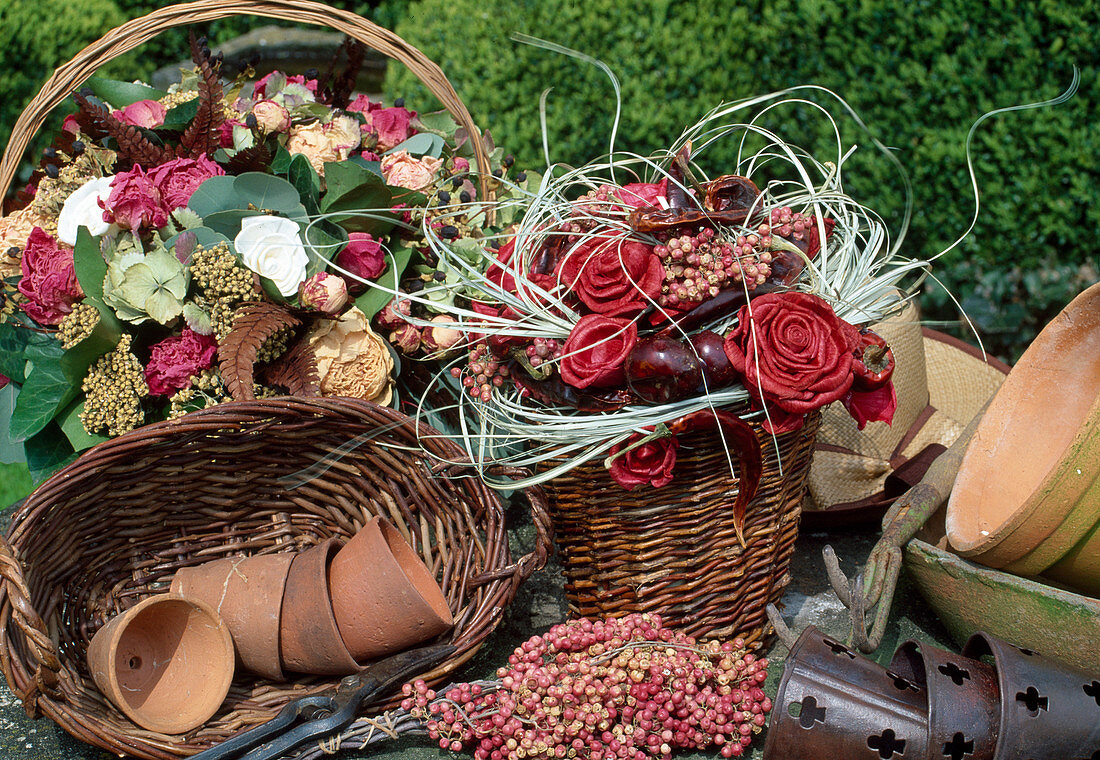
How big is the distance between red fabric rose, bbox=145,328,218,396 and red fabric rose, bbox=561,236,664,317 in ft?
2.64

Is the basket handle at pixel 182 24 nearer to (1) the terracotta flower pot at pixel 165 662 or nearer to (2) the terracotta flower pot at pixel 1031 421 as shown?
(1) the terracotta flower pot at pixel 165 662

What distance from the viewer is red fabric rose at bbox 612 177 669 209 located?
5.32 feet

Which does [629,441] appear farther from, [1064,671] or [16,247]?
[16,247]

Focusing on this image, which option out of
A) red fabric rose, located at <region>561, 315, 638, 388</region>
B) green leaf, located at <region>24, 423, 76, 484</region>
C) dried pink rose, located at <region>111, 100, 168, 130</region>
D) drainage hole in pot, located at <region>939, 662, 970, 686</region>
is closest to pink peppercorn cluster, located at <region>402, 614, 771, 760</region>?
drainage hole in pot, located at <region>939, 662, 970, 686</region>

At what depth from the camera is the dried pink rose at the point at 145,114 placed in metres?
2.06

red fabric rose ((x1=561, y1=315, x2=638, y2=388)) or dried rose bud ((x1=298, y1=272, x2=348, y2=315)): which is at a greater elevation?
dried rose bud ((x1=298, y1=272, x2=348, y2=315))

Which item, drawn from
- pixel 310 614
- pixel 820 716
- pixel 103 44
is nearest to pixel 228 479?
pixel 310 614

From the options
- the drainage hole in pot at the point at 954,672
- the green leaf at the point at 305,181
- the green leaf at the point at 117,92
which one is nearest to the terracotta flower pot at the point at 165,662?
the green leaf at the point at 305,181

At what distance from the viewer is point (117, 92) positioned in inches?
86.0

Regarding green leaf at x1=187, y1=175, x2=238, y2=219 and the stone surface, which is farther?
green leaf at x1=187, y1=175, x2=238, y2=219

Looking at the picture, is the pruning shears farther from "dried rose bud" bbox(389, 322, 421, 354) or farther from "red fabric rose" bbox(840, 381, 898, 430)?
"red fabric rose" bbox(840, 381, 898, 430)

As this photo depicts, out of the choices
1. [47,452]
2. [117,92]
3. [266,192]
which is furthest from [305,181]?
[47,452]

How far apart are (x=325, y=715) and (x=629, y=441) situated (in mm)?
668

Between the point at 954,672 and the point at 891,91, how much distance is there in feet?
8.24
